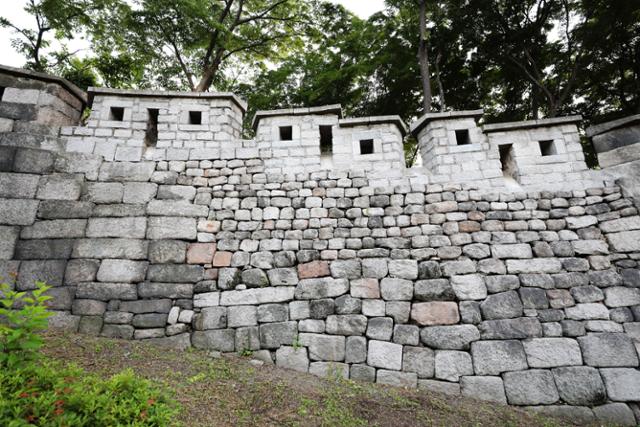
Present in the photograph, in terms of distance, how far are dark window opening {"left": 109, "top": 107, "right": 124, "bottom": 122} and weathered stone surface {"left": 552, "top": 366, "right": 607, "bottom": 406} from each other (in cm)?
655

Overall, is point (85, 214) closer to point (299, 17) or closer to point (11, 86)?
point (11, 86)

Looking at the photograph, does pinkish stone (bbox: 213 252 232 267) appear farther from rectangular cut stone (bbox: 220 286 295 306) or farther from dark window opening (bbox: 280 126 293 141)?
dark window opening (bbox: 280 126 293 141)

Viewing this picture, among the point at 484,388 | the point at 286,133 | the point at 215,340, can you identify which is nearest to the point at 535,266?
the point at 484,388

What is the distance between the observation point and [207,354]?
3.71 metres

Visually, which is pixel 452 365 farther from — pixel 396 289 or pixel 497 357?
pixel 396 289

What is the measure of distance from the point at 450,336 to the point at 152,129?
16.5 ft

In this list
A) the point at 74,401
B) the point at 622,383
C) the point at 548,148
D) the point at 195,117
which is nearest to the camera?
the point at 74,401

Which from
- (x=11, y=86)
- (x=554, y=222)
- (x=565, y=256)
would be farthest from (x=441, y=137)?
(x=11, y=86)

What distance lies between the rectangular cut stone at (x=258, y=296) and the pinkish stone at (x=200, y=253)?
1.69 ft

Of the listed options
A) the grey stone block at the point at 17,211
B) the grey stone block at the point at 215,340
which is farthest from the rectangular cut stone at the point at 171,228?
the grey stone block at the point at 17,211

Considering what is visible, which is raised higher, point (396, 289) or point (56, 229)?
point (56, 229)

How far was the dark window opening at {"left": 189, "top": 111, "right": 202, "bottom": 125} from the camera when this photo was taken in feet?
16.2

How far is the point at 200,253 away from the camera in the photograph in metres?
4.19

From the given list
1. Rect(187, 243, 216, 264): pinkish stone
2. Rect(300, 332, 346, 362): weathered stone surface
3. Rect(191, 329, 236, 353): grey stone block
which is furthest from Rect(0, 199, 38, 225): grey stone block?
Rect(300, 332, 346, 362): weathered stone surface
